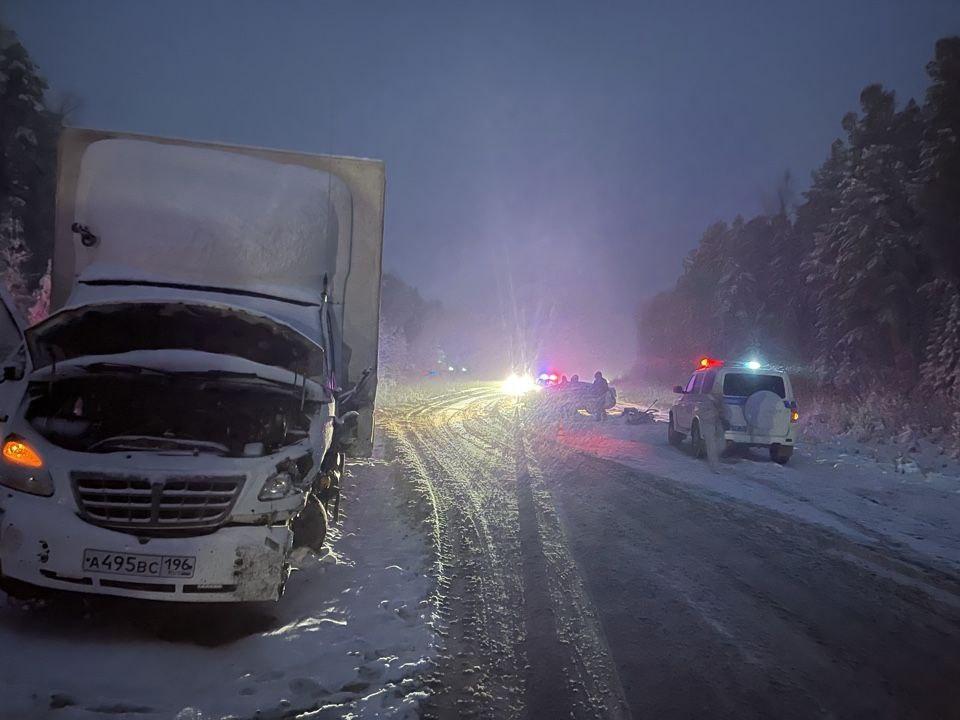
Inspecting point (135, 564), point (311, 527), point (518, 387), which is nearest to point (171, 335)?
point (311, 527)

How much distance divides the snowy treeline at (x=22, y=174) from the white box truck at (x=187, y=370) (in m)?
17.5

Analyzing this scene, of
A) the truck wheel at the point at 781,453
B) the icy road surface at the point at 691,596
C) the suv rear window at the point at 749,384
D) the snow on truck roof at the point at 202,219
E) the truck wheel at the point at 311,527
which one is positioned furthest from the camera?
the suv rear window at the point at 749,384

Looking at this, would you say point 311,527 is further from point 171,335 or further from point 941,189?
point 941,189

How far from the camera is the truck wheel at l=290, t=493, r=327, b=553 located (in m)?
4.52

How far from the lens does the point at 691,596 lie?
184 inches

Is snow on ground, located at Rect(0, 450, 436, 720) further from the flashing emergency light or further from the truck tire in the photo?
the truck tire

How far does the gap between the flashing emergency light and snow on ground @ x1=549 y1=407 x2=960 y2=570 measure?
780cm

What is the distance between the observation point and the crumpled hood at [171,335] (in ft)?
16.0

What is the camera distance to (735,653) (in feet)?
12.2

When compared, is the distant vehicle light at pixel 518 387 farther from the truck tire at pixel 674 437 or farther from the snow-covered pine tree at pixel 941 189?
the snow-covered pine tree at pixel 941 189

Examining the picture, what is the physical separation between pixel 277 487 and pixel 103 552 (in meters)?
1.04

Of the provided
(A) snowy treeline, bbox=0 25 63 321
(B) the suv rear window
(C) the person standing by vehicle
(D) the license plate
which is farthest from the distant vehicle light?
(D) the license plate

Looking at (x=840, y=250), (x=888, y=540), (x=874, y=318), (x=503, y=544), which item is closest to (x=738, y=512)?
(x=888, y=540)

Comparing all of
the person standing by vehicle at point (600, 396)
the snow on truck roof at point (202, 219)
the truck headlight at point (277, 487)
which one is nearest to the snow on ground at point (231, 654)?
the truck headlight at point (277, 487)
